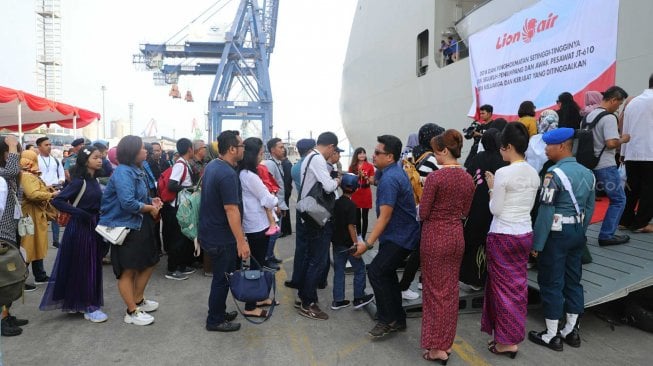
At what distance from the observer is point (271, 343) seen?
10.4ft

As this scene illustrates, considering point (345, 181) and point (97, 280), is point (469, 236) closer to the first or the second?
point (345, 181)

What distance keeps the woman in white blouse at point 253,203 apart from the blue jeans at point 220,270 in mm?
388

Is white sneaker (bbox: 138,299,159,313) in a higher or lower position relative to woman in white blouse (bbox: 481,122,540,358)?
lower

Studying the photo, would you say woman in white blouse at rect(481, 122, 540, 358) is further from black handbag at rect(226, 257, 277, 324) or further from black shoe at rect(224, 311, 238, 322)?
black shoe at rect(224, 311, 238, 322)

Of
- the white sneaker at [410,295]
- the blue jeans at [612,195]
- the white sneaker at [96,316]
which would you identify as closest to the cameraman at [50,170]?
the white sneaker at [96,316]

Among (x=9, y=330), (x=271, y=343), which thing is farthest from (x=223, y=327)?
(x=9, y=330)

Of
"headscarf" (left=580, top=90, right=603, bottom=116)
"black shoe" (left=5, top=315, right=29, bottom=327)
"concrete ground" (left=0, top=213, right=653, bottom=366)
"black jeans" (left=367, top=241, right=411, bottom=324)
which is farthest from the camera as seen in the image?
"headscarf" (left=580, top=90, right=603, bottom=116)

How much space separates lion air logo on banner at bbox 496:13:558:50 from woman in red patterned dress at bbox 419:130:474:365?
520 cm

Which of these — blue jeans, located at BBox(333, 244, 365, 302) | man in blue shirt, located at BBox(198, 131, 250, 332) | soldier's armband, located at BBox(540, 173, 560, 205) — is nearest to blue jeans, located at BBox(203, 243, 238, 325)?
man in blue shirt, located at BBox(198, 131, 250, 332)

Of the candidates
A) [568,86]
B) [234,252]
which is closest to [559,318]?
[234,252]

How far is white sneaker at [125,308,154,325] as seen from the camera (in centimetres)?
346

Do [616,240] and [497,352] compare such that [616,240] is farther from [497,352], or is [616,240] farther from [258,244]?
[258,244]

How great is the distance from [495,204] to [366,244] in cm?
96

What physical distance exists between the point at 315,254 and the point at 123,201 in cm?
163
